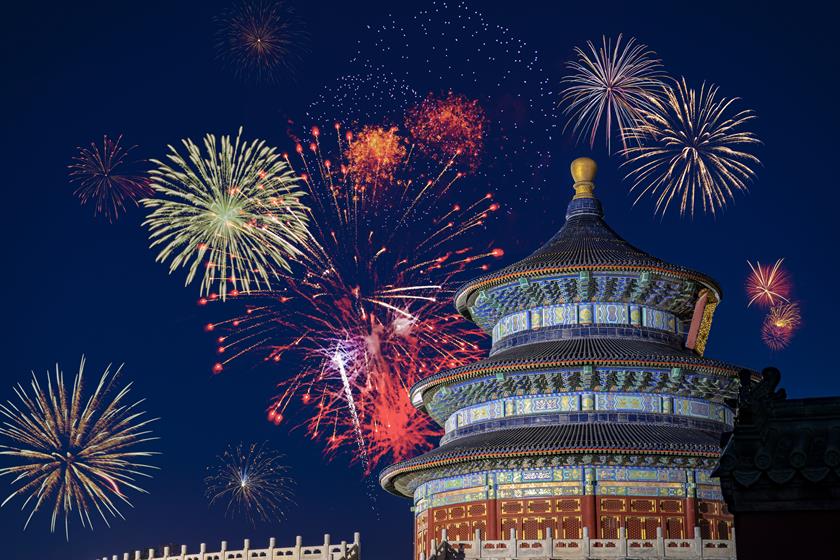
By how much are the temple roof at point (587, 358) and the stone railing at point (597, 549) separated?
8.81 meters

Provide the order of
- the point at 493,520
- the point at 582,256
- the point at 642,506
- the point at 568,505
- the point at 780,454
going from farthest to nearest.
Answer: the point at 582,256 < the point at 493,520 < the point at 568,505 < the point at 642,506 < the point at 780,454

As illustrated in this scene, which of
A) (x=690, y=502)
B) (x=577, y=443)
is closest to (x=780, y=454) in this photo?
(x=577, y=443)

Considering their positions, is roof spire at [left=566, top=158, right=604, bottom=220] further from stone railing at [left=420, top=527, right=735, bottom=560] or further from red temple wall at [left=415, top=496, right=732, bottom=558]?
stone railing at [left=420, top=527, right=735, bottom=560]

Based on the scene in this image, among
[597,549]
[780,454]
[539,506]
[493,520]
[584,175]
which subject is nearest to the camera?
[780,454]

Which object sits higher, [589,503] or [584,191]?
[584,191]

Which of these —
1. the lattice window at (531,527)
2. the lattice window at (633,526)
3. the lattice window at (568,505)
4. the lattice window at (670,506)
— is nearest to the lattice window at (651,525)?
the lattice window at (633,526)

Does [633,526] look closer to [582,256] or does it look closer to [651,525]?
[651,525]

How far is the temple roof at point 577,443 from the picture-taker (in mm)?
48062

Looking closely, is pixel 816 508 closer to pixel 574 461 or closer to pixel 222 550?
pixel 574 461

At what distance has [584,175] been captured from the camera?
62031 mm

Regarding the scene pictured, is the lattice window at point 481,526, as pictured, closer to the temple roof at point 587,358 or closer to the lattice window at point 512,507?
the lattice window at point 512,507

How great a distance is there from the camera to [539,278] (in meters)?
55.6

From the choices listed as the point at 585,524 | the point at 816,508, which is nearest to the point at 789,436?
the point at 816,508

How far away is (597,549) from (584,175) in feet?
79.6
